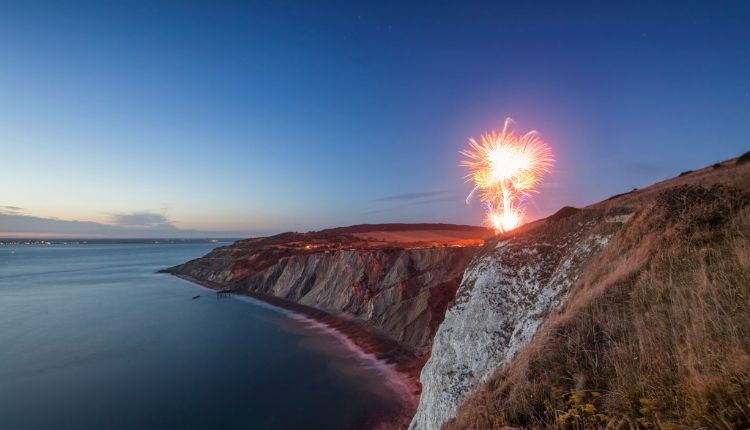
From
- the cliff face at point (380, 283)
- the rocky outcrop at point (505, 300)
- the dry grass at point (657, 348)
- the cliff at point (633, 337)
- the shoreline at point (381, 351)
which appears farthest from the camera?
the cliff face at point (380, 283)

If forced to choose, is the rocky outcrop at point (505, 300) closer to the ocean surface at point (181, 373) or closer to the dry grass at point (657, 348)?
the dry grass at point (657, 348)

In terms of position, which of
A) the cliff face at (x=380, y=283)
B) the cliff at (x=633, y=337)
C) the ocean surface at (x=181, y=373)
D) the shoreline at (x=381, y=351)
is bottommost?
the ocean surface at (x=181, y=373)

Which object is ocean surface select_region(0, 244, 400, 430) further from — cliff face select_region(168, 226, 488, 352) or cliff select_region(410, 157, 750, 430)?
cliff select_region(410, 157, 750, 430)

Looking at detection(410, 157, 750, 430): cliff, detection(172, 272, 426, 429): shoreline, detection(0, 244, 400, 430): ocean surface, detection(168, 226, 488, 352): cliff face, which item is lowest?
detection(0, 244, 400, 430): ocean surface

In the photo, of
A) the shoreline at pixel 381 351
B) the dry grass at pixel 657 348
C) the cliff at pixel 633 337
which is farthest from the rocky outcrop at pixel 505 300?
the shoreline at pixel 381 351

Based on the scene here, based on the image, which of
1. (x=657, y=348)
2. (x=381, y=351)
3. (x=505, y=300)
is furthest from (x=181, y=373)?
(x=657, y=348)

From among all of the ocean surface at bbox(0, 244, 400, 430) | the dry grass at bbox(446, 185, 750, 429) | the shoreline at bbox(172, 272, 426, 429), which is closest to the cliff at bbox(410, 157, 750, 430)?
the dry grass at bbox(446, 185, 750, 429)

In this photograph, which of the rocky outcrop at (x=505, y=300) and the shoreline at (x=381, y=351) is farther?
the shoreline at (x=381, y=351)
